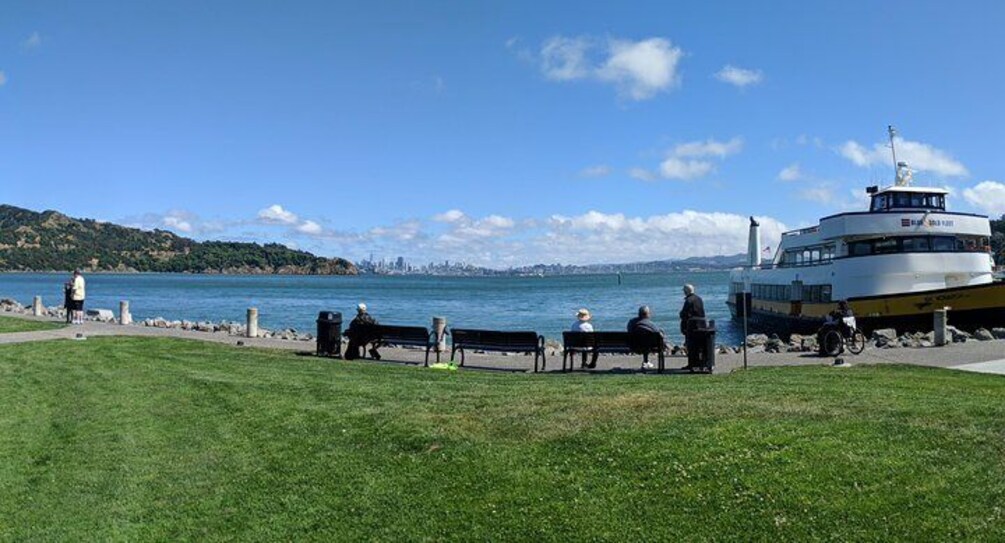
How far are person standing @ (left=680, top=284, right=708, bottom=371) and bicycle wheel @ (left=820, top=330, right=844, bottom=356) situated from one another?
14.6ft

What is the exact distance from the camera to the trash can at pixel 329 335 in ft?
64.2

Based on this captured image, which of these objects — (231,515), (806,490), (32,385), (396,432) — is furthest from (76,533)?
(32,385)

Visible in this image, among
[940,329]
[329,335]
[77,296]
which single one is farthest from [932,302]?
[77,296]

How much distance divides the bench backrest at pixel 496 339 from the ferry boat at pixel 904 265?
11.3m

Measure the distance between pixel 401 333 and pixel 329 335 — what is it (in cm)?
173

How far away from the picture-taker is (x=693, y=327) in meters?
16.9

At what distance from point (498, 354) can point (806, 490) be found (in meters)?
15.6

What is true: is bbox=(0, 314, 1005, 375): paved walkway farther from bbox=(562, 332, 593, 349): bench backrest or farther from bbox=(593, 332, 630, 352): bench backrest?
bbox=(562, 332, 593, 349): bench backrest

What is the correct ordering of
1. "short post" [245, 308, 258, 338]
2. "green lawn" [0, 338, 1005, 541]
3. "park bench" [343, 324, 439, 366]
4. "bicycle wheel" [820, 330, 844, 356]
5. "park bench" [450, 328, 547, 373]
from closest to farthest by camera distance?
"green lawn" [0, 338, 1005, 541], "park bench" [450, 328, 547, 373], "park bench" [343, 324, 439, 366], "bicycle wheel" [820, 330, 844, 356], "short post" [245, 308, 258, 338]

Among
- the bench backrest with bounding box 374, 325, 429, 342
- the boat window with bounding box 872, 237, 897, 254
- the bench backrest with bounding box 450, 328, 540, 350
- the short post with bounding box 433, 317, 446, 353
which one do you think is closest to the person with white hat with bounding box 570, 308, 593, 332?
the bench backrest with bounding box 450, 328, 540, 350

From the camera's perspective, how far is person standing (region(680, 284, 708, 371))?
16656 millimetres

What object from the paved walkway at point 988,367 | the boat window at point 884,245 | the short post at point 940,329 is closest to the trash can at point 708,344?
the paved walkway at point 988,367

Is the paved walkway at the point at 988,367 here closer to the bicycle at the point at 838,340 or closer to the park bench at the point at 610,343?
the bicycle at the point at 838,340

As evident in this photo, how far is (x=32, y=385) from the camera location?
13.8 m
